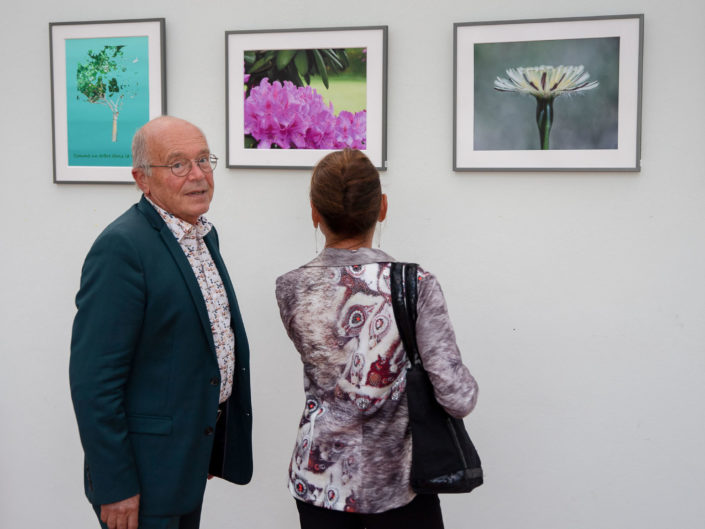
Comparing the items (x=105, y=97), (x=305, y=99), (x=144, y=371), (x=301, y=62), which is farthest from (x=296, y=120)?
(x=144, y=371)

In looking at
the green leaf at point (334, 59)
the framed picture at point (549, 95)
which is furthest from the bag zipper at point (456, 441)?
the green leaf at point (334, 59)

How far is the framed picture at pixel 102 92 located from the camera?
85.6 inches

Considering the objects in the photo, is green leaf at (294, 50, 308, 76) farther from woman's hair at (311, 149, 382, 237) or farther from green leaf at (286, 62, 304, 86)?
woman's hair at (311, 149, 382, 237)

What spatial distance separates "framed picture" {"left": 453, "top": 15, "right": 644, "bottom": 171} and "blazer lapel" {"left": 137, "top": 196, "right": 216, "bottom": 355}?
952 mm

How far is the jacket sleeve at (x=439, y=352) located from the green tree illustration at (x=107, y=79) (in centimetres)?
141

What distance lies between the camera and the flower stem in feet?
6.54

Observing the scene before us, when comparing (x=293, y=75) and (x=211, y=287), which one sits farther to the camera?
(x=293, y=75)

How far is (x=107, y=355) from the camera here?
134 cm

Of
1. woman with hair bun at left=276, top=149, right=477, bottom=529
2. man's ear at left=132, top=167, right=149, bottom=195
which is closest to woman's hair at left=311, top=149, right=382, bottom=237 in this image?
woman with hair bun at left=276, top=149, right=477, bottom=529

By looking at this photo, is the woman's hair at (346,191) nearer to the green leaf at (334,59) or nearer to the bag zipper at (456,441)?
the bag zipper at (456,441)

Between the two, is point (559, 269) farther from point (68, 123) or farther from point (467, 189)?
point (68, 123)

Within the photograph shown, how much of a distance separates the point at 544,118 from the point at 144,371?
1.38 m

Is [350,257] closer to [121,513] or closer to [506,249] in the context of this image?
[121,513]

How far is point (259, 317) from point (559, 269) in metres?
0.99
